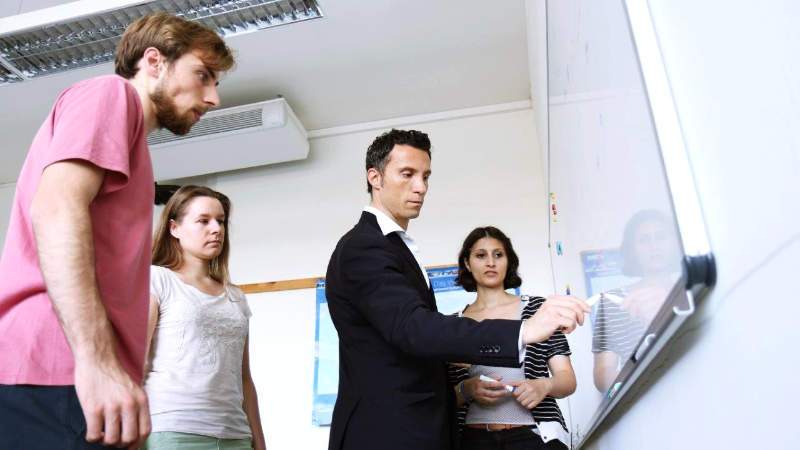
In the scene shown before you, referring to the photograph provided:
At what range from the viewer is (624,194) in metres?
0.75

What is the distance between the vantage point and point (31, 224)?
0.77m

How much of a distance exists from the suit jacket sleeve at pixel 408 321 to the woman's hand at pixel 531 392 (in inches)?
22.3

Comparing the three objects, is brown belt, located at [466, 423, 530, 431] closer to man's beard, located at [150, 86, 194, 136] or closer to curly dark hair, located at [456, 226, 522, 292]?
curly dark hair, located at [456, 226, 522, 292]

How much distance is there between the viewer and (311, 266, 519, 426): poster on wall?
305cm

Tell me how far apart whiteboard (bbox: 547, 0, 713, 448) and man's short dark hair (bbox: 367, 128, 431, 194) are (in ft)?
1.13

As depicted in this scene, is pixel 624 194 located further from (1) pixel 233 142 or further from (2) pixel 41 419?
(1) pixel 233 142

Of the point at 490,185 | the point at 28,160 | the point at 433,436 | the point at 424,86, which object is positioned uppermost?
the point at 424,86

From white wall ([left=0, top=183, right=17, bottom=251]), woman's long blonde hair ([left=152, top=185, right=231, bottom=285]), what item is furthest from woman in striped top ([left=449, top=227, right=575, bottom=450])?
white wall ([left=0, top=183, right=17, bottom=251])

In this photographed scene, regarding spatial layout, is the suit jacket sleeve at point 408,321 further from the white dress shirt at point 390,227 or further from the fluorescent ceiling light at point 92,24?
the fluorescent ceiling light at point 92,24

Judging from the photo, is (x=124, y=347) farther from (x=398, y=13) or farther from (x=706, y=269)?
(x=398, y=13)

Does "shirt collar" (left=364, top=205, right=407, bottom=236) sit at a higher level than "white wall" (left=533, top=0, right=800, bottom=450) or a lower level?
higher

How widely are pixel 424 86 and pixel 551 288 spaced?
131 cm

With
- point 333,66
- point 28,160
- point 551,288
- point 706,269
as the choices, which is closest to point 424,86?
point 333,66

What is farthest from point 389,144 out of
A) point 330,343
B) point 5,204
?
point 5,204
